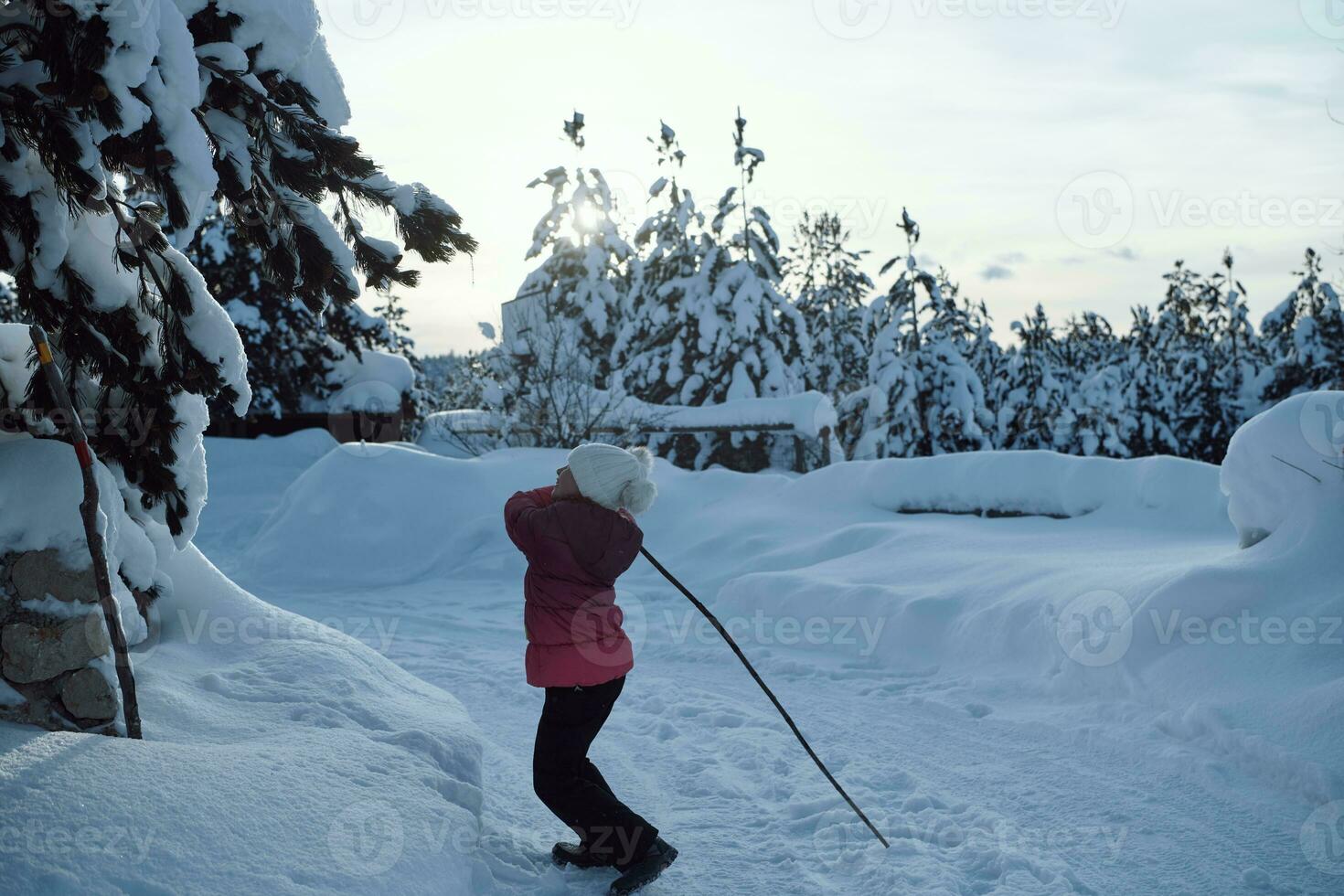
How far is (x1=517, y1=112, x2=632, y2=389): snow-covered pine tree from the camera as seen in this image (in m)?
25.3

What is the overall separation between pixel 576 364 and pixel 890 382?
7.69m

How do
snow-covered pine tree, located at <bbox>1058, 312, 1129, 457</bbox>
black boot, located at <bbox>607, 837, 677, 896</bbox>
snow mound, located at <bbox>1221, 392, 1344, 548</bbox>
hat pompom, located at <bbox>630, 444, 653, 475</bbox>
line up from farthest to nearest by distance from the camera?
snow-covered pine tree, located at <bbox>1058, 312, 1129, 457</bbox> → snow mound, located at <bbox>1221, 392, 1344, 548</bbox> → hat pompom, located at <bbox>630, 444, 653, 475</bbox> → black boot, located at <bbox>607, 837, 677, 896</bbox>

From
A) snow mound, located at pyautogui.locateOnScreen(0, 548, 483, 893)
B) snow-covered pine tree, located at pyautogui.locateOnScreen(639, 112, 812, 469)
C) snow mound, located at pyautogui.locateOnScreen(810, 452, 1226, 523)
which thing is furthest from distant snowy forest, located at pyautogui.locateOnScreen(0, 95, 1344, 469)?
snow mound, located at pyautogui.locateOnScreen(0, 548, 483, 893)

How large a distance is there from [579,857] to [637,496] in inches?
54.6

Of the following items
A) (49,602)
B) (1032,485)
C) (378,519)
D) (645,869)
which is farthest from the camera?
(378,519)

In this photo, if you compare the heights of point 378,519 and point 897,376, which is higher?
point 897,376

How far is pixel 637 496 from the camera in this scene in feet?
11.7

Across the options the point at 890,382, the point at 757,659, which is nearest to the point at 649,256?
the point at 890,382

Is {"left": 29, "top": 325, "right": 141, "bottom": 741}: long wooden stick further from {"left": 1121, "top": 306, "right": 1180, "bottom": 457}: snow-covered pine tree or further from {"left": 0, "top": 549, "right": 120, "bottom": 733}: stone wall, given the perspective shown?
{"left": 1121, "top": 306, "right": 1180, "bottom": 457}: snow-covered pine tree

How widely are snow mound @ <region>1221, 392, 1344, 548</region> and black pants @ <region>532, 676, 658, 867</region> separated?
4565 millimetres
